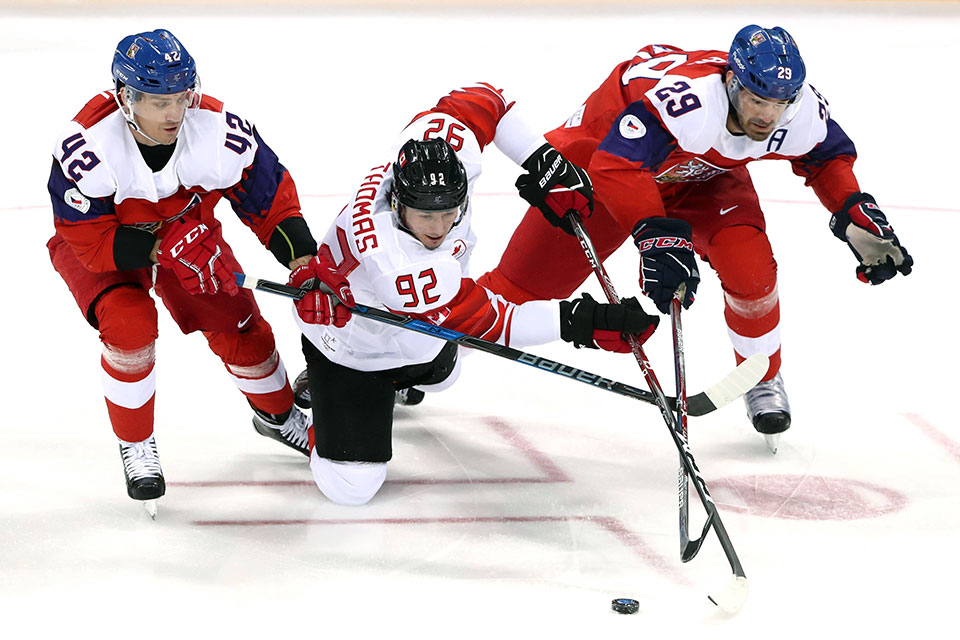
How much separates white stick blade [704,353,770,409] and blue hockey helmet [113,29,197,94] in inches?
59.7

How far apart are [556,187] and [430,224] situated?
660 mm

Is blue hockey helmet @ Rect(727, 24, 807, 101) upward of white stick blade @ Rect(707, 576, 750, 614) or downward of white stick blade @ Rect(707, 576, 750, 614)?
upward

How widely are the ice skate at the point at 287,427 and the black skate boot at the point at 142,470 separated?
38cm

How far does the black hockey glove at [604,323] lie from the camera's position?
9.40ft

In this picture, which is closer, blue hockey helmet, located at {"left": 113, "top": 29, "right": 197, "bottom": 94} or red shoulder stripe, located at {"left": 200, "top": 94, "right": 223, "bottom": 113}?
blue hockey helmet, located at {"left": 113, "top": 29, "right": 197, "bottom": 94}

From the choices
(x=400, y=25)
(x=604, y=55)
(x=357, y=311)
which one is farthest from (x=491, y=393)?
(x=400, y=25)

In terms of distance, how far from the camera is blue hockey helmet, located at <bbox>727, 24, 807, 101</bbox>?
10.1ft

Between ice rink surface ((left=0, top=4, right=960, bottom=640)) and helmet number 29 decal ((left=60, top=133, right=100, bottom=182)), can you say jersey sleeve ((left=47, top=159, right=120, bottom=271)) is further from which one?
ice rink surface ((left=0, top=4, right=960, bottom=640))

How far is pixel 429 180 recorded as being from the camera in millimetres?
2840

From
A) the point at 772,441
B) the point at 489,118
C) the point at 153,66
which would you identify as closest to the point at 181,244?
the point at 153,66

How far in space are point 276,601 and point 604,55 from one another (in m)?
6.52

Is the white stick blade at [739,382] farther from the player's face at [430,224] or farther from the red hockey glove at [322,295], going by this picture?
the red hockey glove at [322,295]

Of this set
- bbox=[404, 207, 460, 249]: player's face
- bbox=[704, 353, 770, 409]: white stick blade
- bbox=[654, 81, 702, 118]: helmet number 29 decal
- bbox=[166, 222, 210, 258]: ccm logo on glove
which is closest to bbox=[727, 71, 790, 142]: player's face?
bbox=[654, 81, 702, 118]: helmet number 29 decal
